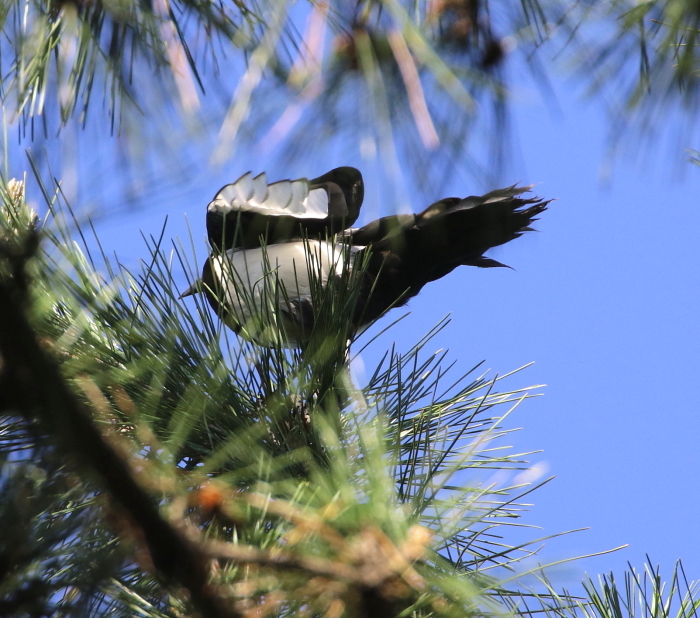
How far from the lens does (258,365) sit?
1.09 meters

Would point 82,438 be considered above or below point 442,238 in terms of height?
below

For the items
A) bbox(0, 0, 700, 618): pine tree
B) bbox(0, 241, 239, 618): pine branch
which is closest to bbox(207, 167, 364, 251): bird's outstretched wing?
bbox(0, 0, 700, 618): pine tree

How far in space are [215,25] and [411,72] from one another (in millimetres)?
247

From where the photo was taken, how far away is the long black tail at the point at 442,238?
1.39m

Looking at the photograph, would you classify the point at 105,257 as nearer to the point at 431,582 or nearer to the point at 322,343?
the point at 322,343

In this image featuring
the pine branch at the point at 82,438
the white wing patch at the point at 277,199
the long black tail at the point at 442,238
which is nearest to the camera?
the pine branch at the point at 82,438

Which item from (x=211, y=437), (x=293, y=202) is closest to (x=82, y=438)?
(x=211, y=437)

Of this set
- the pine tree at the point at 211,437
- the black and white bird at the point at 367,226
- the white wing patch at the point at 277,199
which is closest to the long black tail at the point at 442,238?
the black and white bird at the point at 367,226

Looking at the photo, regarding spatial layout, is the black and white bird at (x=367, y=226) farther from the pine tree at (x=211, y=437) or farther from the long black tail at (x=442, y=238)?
the pine tree at (x=211, y=437)

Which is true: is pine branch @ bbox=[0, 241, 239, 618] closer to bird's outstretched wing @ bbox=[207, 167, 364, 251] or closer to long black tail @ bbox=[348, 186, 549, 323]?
long black tail @ bbox=[348, 186, 549, 323]

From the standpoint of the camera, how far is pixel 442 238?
5.11 ft

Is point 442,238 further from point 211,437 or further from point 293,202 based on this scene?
point 211,437

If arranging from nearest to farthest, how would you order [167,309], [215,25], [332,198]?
[215,25]
[167,309]
[332,198]

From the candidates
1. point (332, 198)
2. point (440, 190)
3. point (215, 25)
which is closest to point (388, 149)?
point (440, 190)
